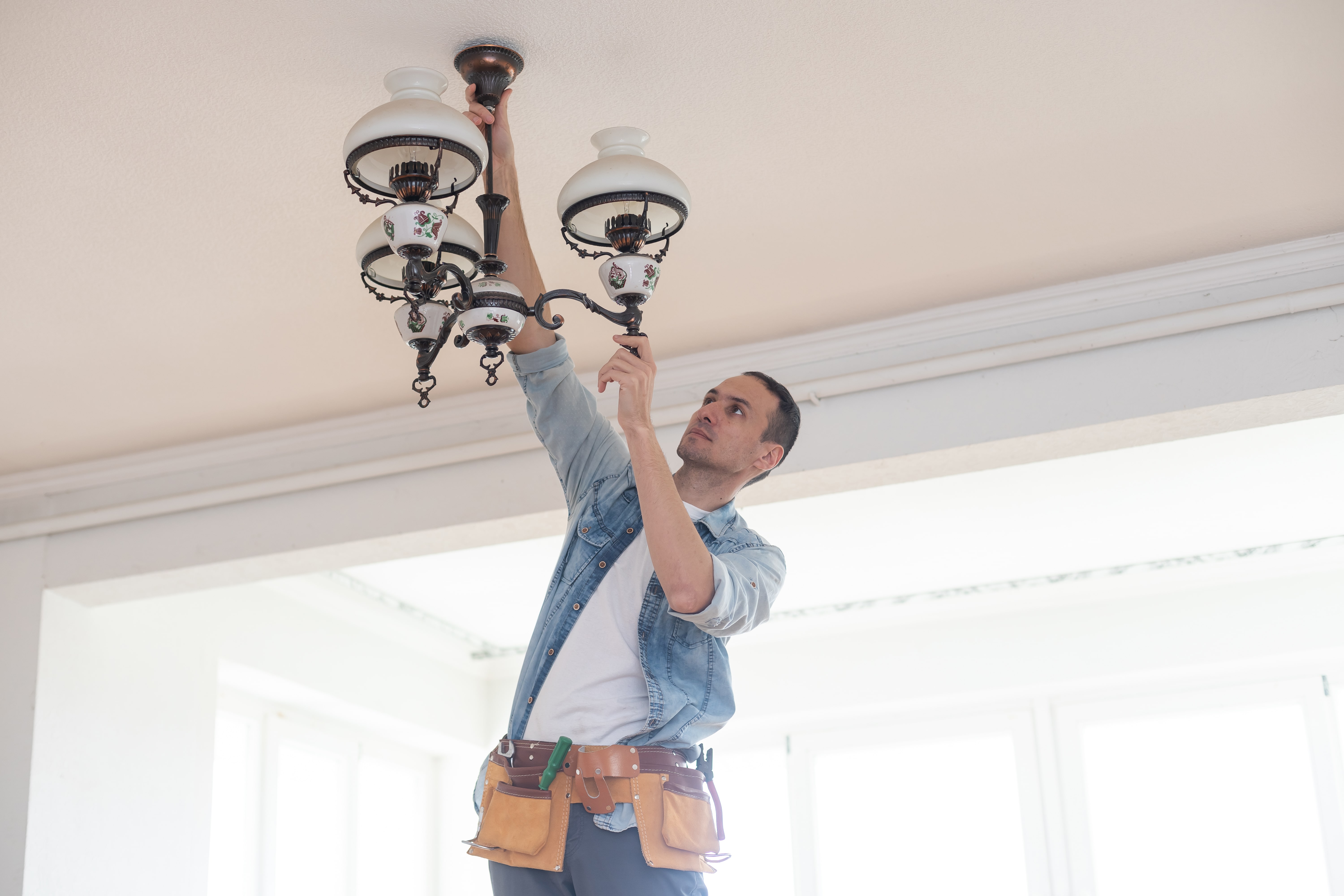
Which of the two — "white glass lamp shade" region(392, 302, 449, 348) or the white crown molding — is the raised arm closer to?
"white glass lamp shade" region(392, 302, 449, 348)

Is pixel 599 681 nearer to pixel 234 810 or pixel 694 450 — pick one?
pixel 694 450

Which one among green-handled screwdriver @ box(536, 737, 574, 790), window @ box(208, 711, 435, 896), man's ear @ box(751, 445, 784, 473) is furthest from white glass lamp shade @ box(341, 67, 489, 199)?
window @ box(208, 711, 435, 896)

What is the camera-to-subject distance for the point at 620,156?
193 cm

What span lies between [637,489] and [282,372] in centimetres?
176

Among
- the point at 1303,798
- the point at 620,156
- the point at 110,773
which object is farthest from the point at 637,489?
the point at 1303,798

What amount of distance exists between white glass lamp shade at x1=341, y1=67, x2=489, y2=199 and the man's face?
1.77ft

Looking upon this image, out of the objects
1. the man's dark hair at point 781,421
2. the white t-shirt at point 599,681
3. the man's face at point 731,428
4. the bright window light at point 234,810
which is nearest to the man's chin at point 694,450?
the man's face at point 731,428

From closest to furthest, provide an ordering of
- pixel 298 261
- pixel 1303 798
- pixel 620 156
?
pixel 620 156 < pixel 298 261 < pixel 1303 798

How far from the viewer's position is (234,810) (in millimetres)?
4836

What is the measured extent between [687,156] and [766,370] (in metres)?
0.85

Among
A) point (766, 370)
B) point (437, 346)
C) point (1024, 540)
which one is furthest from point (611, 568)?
point (1024, 540)

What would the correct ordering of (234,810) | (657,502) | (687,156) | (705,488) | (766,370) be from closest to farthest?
(657,502), (705,488), (687,156), (766,370), (234,810)

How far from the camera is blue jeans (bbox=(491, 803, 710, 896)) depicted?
5.63ft

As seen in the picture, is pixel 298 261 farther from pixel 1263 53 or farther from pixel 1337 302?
pixel 1337 302
